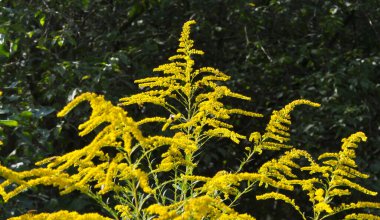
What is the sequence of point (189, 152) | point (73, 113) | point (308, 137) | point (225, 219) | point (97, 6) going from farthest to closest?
point (97, 6) → point (308, 137) → point (73, 113) → point (189, 152) → point (225, 219)

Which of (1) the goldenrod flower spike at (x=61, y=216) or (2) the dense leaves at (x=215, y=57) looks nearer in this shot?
(1) the goldenrod flower spike at (x=61, y=216)

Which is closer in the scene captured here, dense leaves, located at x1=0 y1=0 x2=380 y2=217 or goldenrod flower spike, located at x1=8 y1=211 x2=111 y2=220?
goldenrod flower spike, located at x1=8 y1=211 x2=111 y2=220

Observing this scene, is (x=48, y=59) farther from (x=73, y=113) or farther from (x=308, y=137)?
(x=308, y=137)

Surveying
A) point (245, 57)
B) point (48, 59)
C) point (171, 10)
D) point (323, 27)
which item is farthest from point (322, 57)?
point (48, 59)

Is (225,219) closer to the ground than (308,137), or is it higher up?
higher up

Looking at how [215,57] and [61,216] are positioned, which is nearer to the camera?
[61,216]

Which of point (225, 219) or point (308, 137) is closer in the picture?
point (225, 219)

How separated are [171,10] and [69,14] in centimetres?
94

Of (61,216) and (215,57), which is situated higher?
(61,216)

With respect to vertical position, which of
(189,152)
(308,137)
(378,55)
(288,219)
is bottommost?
(288,219)

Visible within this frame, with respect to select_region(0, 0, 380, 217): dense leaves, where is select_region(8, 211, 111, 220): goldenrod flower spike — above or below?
above

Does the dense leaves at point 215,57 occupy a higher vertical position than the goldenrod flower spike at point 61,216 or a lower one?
lower

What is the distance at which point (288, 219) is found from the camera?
25.6ft


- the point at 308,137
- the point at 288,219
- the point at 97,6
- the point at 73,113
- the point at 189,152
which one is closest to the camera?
the point at 189,152
